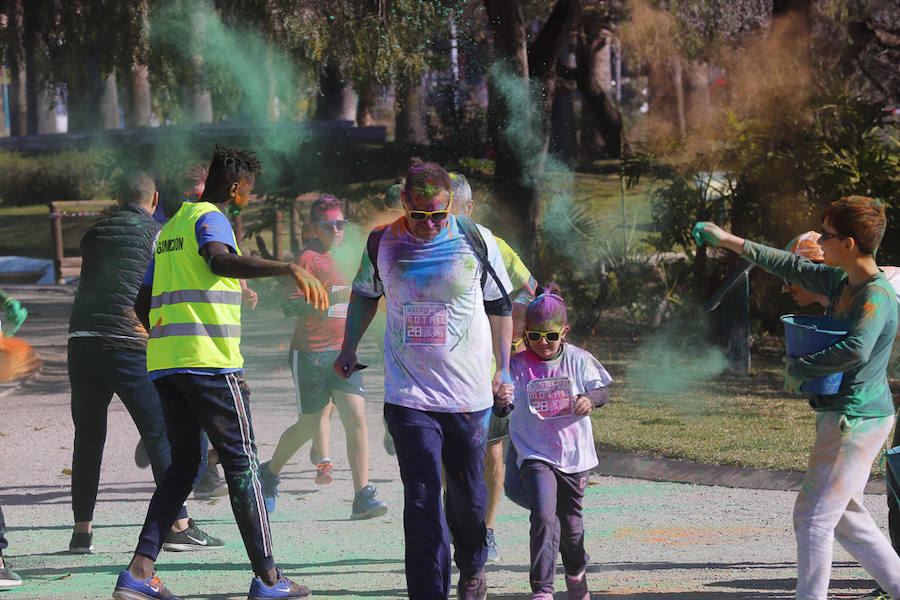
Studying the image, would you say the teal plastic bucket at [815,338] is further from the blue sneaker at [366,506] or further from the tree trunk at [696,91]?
the tree trunk at [696,91]

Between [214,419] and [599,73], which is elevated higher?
[599,73]

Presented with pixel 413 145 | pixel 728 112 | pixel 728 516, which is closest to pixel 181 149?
pixel 413 145

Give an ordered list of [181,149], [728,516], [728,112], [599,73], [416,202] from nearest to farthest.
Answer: [416,202] → [728,516] → [728,112] → [181,149] → [599,73]

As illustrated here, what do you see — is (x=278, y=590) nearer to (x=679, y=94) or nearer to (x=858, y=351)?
(x=858, y=351)

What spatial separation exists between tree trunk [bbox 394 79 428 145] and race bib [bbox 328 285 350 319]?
7876 millimetres

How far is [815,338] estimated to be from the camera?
12.8 feet

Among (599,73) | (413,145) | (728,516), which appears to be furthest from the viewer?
(599,73)

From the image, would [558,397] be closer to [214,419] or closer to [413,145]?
[214,419]

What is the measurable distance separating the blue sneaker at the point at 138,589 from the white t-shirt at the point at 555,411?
1.49 metres

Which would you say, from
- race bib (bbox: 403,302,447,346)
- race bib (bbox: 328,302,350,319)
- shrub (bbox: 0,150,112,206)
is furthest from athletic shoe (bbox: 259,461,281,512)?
shrub (bbox: 0,150,112,206)

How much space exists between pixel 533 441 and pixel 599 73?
847 inches

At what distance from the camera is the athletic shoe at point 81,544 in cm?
536

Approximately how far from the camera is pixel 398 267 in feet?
Result: 14.0

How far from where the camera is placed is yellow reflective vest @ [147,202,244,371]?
14.7ft
